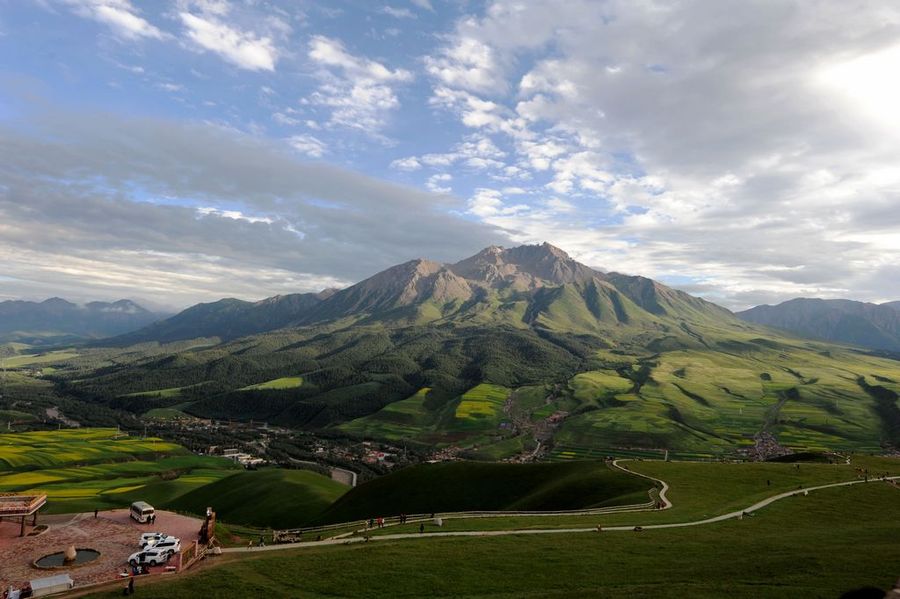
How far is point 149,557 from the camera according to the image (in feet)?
153

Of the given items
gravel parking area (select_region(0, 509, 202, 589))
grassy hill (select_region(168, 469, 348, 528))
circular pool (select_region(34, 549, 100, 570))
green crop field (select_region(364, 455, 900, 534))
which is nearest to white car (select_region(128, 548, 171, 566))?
gravel parking area (select_region(0, 509, 202, 589))

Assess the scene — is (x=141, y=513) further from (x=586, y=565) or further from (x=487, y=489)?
(x=487, y=489)

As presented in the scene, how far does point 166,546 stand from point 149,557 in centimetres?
176

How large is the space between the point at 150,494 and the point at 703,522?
6362 inches

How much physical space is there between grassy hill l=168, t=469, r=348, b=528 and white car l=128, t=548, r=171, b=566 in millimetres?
65633

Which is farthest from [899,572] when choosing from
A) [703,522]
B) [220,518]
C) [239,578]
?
[220,518]

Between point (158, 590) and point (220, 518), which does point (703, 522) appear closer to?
point (158, 590)

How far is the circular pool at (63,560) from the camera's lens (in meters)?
46.9

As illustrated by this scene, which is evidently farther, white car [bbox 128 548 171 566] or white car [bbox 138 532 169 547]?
white car [bbox 138 532 169 547]

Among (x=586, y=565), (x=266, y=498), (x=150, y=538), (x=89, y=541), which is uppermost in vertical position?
(x=586, y=565)

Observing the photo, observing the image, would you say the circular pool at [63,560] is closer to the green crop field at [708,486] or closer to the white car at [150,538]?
the white car at [150,538]

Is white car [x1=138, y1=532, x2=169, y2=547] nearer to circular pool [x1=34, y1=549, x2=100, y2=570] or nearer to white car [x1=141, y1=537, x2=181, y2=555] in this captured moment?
white car [x1=141, y1=537, x2=181, y2=555]

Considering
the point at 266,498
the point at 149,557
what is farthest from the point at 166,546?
the point at 266,498

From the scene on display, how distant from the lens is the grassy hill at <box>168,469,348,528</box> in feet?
379
